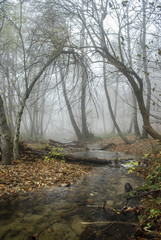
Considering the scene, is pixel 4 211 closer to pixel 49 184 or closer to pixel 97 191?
pixel 49 184

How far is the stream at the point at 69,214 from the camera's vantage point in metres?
3.05

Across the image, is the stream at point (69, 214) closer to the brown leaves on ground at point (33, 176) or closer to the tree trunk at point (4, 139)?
the brown leaves on ground at point (33, 176)

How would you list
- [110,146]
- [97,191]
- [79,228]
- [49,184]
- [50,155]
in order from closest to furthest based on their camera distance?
[79,228] → [97,191] → [49,184] → [50,155] → [110,146]

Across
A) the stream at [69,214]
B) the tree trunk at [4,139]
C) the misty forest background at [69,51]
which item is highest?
the misty forest background at [69,51]

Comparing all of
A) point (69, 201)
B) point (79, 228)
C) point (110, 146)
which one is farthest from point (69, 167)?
point (110, 146)

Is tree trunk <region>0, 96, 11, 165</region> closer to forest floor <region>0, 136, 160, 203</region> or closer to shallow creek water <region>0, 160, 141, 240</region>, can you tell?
forest floor <region>0, 136, 160, 203</region>

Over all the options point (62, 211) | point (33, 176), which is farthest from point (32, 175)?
point (62, 211)

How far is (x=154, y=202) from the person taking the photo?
3367 mm

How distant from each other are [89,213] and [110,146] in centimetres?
1069

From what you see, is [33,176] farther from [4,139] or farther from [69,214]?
[69,214]

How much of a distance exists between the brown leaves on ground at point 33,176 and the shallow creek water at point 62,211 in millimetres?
509

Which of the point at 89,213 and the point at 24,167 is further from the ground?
the point at 24,167

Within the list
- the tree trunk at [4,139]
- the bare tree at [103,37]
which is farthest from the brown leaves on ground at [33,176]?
the bare tree at [103,37]

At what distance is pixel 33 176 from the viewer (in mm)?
5867
